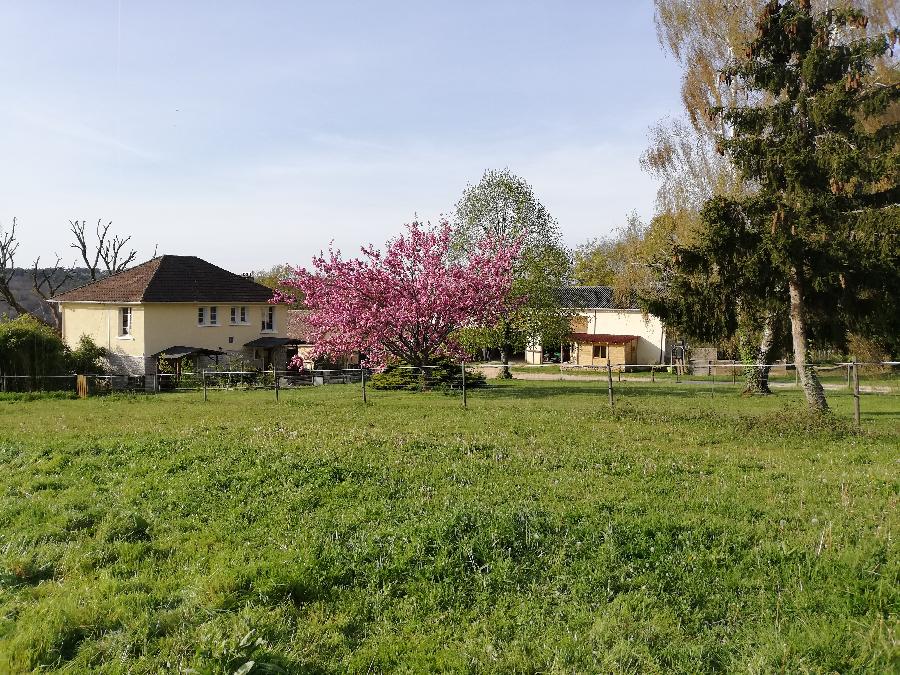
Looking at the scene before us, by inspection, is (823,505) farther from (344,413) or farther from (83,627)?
(344,413)

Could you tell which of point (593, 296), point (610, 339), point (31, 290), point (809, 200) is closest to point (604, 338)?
point (610, 339)

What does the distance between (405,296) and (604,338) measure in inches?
1171

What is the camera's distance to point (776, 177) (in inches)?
731

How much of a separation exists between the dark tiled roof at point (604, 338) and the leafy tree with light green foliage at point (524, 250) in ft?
35.7

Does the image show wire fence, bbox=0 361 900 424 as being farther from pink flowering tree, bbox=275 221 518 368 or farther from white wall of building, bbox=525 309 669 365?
white wall of building, bbox=525 309 669 365

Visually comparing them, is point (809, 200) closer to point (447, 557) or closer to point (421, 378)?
point (447, 557)

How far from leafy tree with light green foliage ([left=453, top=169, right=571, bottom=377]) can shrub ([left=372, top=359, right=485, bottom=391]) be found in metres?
10.3

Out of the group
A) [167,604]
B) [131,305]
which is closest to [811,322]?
[167,604]

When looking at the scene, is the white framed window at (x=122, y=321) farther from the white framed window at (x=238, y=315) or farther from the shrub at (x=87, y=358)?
the white framed window at (x=238, y=315)

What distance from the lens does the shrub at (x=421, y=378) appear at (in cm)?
2973

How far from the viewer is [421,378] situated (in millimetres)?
29297

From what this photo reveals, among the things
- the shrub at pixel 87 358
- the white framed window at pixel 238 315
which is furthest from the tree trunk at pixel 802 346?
the white framed window at pixel 238 315

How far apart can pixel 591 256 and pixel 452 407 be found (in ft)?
213

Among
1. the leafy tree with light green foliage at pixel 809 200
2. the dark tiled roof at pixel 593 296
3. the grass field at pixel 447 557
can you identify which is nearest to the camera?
the grass field at pixel 447 557
